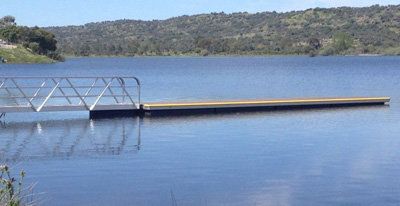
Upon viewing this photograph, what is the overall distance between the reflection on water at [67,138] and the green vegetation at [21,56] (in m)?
96.9

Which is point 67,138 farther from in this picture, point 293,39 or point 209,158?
point 293,39

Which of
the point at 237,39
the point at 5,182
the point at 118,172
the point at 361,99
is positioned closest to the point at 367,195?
the point at 118,172

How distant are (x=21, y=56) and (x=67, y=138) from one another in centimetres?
10204

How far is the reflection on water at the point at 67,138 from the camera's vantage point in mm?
18500

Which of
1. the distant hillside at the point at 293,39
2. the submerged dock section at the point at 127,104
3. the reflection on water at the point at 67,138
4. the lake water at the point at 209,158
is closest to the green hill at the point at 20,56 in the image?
the distant hillside at the point at 293,39

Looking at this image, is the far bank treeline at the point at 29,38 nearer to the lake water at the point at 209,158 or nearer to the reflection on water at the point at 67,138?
the lake water at the point at 209,158

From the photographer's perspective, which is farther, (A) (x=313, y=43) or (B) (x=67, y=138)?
(A) (x=313, y=43)

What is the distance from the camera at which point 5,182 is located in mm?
7770

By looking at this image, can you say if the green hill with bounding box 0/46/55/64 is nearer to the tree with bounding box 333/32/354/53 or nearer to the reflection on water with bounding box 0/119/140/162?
the tree with bounding box 333/32/354/53

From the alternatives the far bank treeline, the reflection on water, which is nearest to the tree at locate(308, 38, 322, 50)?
the far bank treeline

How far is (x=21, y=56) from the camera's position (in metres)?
120

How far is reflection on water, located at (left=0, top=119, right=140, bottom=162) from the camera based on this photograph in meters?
18.5

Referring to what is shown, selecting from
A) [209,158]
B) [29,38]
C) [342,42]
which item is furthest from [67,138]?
[342,42]

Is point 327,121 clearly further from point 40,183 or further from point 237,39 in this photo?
point 237,39
